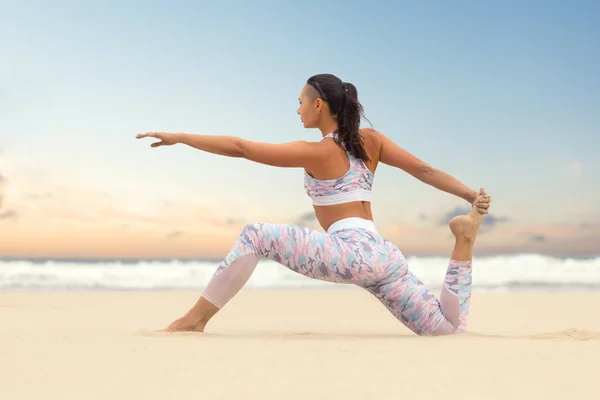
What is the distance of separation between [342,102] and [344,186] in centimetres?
55

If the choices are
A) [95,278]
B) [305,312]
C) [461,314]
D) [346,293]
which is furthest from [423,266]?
[461,314]

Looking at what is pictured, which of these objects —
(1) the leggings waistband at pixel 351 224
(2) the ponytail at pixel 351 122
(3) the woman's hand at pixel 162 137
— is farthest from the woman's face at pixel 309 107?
(3) the woman's hand at pixel 162 137

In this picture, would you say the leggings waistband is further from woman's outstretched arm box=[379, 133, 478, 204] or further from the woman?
woman's outstretched arm box=[379, 133, 478, 204]

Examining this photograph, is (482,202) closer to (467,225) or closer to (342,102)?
(467,225)

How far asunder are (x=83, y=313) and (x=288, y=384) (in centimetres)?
506

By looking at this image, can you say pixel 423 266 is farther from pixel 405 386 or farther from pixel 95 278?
pixel 405 386

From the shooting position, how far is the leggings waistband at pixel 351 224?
13.7 ft

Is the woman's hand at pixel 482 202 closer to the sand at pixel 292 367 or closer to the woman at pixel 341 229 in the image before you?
the woman at pixel 341 229

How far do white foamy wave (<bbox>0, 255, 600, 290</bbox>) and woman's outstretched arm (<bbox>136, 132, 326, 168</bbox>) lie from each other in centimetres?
849

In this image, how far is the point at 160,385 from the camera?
269cm

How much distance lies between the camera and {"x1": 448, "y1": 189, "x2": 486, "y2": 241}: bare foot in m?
4.18

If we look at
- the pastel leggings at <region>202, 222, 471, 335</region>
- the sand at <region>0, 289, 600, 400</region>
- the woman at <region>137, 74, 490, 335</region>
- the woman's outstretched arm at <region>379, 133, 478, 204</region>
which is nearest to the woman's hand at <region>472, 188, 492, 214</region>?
the woman at <region>137, 74, 490, 335</region>

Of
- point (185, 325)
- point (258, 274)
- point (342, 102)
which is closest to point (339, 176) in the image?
point (342, 102)

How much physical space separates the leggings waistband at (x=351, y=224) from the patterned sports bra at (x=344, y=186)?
0.39 feet
